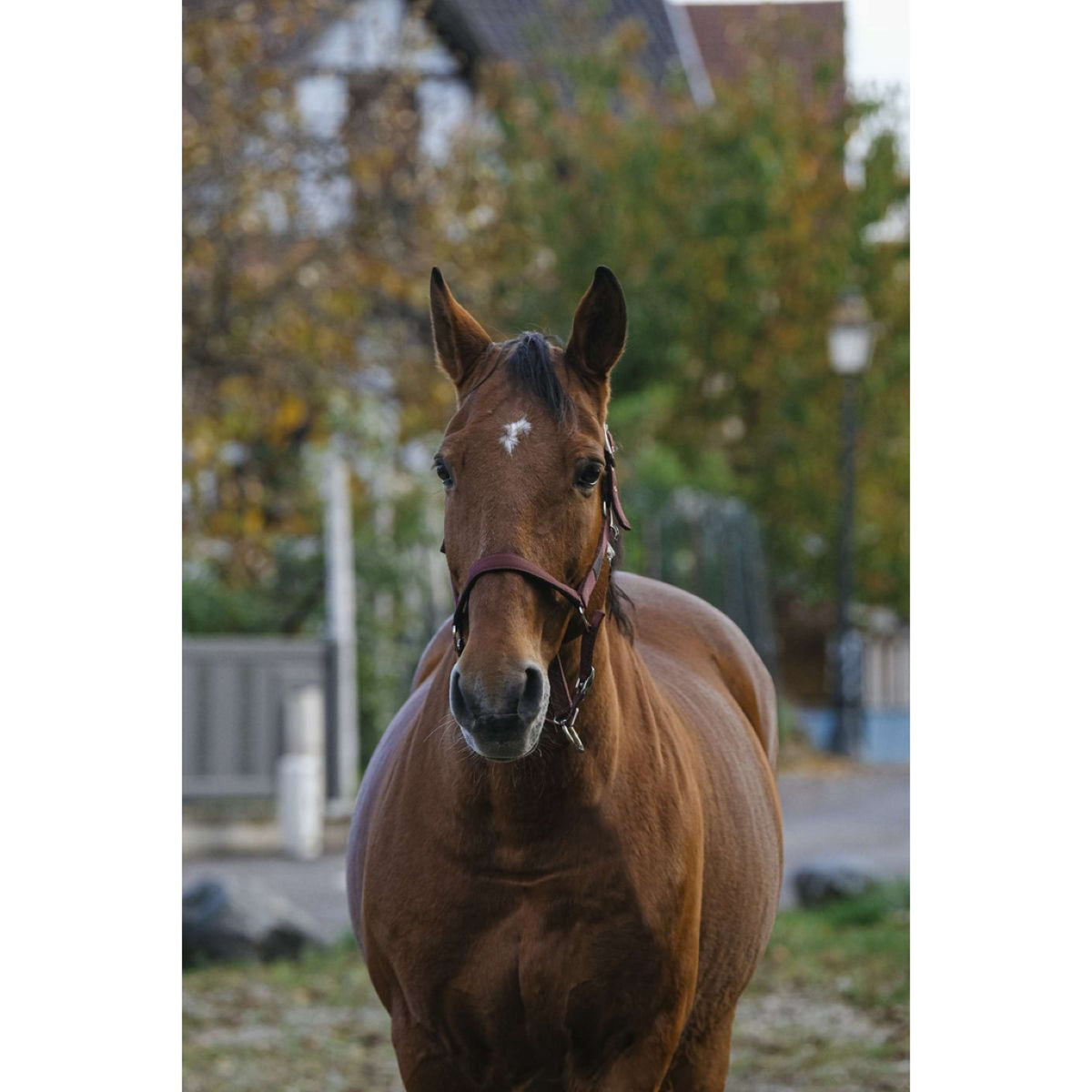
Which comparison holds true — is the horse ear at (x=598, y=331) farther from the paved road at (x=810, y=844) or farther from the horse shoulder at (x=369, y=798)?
the paved road at (x=810, y=844)

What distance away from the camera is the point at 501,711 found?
8.43 feet

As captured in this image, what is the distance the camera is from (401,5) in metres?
15.0

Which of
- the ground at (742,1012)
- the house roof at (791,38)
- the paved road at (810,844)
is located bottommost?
the paved road at (810,844)

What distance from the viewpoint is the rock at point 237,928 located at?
745cm

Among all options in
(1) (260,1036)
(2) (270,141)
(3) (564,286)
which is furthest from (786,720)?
(1) (260,1036)

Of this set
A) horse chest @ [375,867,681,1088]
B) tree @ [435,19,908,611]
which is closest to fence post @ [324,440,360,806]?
tree @ [435,19,908,611]

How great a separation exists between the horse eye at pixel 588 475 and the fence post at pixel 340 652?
317 inches

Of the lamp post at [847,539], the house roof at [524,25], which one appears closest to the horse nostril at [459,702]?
the lamp post at [847,539]

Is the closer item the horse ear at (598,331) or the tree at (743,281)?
the horse ear at (598,331)

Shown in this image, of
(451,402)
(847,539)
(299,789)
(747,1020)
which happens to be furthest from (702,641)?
(847,539)

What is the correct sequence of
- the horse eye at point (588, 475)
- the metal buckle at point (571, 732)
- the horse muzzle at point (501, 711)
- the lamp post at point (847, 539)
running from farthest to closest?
the lamp post at point (847, 539), the metal buckle at point (571, 732), the horse eye at point (588, 475), the horse muzzle at point (501, 711)

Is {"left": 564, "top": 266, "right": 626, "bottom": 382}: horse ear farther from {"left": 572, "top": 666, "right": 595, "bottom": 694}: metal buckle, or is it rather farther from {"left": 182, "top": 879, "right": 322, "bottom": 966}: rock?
{"left": 182, "top": 879, "right": 322, "bottom": 966}: rock
